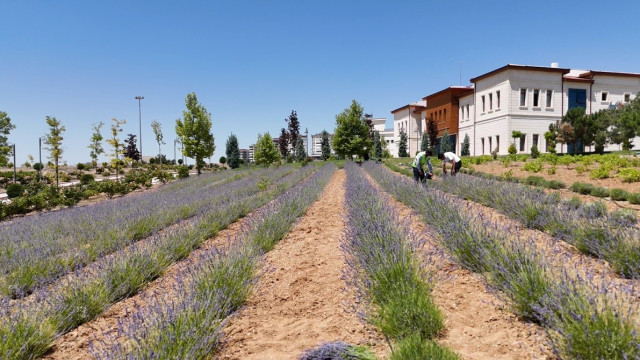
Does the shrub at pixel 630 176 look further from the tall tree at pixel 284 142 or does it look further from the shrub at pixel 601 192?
the tall tree at pixel 284 142

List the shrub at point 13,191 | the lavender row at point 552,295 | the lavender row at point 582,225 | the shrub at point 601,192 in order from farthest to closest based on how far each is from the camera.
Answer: the shrub at point 13,191
the shrub at point 601,192
the lavender row at point 582,225
the lavender row at point 552,295

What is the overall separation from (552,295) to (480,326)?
Result: 24.4 inches

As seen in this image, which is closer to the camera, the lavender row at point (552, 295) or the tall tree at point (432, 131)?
the lavender row at point (552, 295)

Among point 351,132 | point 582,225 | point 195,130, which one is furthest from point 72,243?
point 351,132

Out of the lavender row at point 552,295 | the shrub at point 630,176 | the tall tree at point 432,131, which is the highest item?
the tall tree at point 432,131

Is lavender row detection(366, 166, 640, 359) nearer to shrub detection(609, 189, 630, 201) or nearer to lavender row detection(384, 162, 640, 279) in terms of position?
lavender row detection(384, 162, 640, 279)

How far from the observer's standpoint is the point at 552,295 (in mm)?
2490

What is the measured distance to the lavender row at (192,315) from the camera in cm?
237

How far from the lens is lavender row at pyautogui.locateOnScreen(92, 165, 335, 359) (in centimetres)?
237

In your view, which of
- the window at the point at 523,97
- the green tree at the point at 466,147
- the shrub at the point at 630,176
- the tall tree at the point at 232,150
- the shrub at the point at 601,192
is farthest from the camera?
the tall tree at the point at 232,150

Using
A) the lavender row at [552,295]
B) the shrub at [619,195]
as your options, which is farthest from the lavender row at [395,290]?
the shrub at [619,195]

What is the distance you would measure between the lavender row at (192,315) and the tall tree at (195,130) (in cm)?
2508

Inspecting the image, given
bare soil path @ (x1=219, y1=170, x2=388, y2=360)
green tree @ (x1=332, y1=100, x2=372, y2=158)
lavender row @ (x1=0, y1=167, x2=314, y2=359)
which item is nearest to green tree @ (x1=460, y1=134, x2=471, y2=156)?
green tree @ (x1=332, y1=100, x2=372, y2=158)

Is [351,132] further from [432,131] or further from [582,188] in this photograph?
[582,188]
